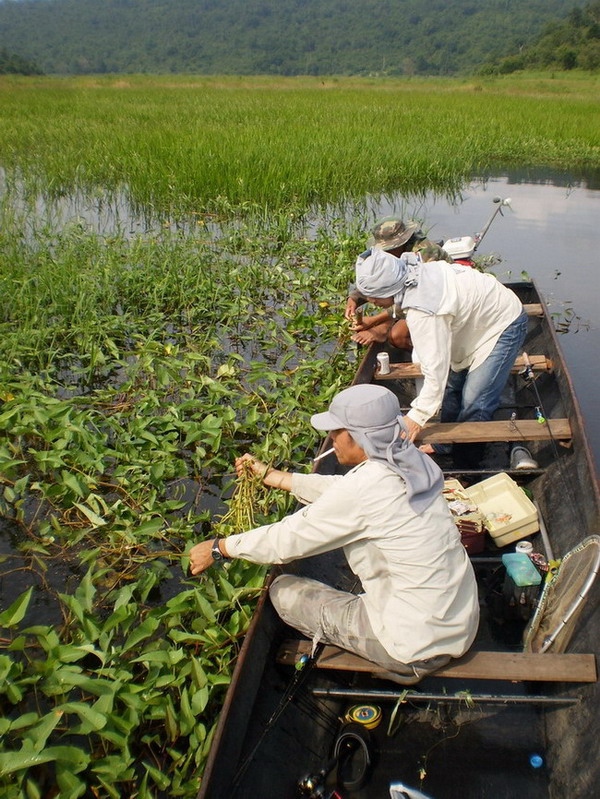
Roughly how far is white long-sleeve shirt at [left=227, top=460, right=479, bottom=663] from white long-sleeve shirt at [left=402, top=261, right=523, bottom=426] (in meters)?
1.04

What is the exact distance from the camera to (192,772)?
220 centimetres

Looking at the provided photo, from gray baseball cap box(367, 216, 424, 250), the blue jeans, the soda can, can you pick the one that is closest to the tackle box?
the blue jeans

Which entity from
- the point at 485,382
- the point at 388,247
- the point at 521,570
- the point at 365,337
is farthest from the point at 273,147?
the point at 521,570

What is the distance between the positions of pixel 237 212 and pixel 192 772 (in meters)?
7.33

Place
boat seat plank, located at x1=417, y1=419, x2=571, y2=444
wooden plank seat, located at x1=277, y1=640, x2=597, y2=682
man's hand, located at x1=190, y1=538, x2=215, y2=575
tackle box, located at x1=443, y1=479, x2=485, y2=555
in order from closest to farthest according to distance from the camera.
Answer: wooden plank seat, located at x1=277, y1=640, x2=597, y2=682, man's hand, located at x1=190, y1=538, x2=215, y2=575, tackle box, located at x1=443, y1=479, x2=485, y2=555, boat seat plank, located at x1=417, y1=419, x2=571, y2=444

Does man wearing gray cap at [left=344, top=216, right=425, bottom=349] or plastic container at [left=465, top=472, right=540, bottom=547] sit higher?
man wearing gray cap at [left=344, top=216, right=425, bottom=349]

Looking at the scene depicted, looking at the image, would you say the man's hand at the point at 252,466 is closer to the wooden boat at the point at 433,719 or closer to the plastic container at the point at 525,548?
the wooden boat at the point at 433,719

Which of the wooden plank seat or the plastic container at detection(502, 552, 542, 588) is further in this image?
the plastic container at detection(502, 552, 542, 588)

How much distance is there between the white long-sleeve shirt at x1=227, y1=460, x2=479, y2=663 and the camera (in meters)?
2.00

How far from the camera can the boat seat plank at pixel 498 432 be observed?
3377mm

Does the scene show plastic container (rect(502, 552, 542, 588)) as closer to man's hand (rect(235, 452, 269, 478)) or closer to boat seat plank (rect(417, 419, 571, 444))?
boat seat plank (rect(417, 419, 571, 444))

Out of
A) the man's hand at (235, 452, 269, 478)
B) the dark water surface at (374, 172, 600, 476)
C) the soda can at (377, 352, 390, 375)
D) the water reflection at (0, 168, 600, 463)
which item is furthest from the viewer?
the water reflection at (0, 168, 600, 463)

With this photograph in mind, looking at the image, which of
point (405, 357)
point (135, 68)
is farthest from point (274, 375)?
point (135, 68)

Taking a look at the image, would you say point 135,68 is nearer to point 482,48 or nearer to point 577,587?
point 482,48
